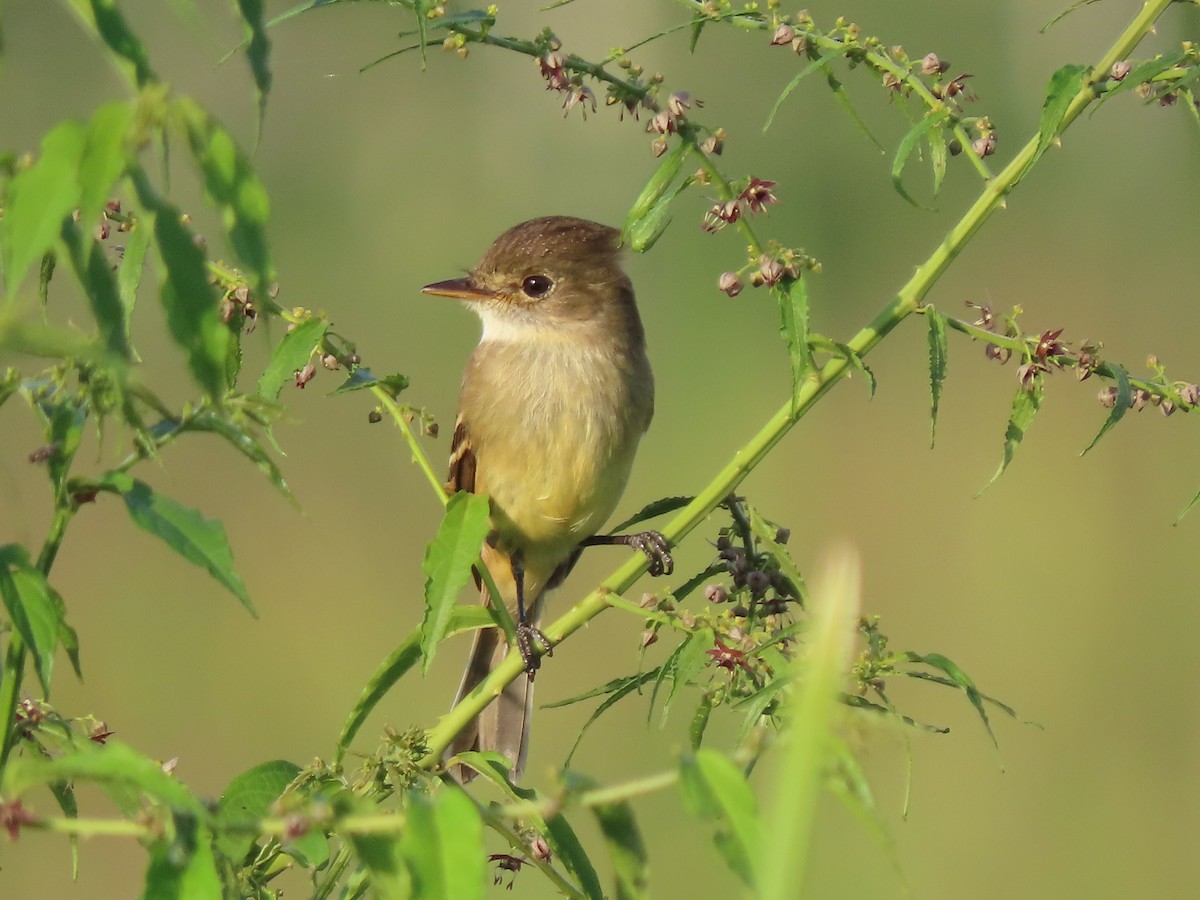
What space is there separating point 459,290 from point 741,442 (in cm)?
454

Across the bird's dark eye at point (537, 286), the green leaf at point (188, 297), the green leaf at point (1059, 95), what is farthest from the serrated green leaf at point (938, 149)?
the bird's dark eye at point (537, 286)

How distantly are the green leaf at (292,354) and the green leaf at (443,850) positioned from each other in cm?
95

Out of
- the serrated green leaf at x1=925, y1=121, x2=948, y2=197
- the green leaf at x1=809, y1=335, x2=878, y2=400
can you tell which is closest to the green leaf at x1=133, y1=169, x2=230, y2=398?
the green leaf at x1=809, y1=335, x2=878, y2=400

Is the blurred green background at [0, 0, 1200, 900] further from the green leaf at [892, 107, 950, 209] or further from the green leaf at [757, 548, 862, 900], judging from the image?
the green leaf at [757, 548, 862, 900]

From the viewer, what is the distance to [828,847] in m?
6.32

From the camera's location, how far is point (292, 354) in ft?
6.79

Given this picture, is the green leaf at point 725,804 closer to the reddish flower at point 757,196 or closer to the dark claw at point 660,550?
the reddish flower at point 757,196

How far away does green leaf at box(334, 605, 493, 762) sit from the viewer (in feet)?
6.74

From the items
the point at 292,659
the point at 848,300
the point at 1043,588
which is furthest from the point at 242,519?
the point at 1043,588

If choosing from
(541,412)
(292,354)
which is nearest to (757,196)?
(292,354)

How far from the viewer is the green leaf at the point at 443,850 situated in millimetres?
1181

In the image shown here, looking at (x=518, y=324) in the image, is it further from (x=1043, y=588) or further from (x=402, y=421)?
(x=1043, y=588)

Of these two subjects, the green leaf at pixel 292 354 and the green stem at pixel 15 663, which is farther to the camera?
the green leaf at pixel 292 354

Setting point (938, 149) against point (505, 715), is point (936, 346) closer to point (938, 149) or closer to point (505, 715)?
point (938, 149)
